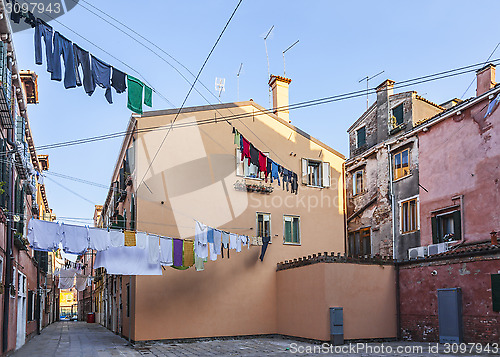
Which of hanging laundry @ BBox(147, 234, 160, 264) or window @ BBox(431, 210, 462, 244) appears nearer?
hanging laundry @ BBox(147, 234, 160, 264)

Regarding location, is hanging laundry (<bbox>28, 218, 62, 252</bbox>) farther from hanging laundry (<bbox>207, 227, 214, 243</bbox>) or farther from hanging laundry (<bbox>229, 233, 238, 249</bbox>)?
hanging laundry (<bbox>229, 233, 238, 249</bbox>)

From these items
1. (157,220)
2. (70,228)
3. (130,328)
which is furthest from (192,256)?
(70,228)

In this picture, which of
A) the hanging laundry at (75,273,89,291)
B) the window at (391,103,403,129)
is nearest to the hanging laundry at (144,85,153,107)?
the window at (391,103,403,129)

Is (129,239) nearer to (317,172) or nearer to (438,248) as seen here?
(317,172)

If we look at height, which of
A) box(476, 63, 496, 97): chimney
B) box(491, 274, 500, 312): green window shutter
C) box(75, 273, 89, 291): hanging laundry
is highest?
box(476, 63, 496, 97): chimney

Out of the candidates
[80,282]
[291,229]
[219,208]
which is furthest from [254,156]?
[80,282]

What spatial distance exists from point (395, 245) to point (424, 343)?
20.9 ft

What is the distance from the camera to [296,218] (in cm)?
2048

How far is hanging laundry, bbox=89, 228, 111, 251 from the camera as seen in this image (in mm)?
13000

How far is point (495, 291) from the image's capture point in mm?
13320

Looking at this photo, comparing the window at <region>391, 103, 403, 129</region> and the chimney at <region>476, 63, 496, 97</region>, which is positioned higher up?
the chimney at <region>476, 63, 496, 97</region>

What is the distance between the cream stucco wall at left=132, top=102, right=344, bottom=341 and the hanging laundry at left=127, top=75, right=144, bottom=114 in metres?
7.89

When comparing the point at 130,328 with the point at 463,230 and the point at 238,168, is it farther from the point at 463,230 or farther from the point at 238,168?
the point at 463,230

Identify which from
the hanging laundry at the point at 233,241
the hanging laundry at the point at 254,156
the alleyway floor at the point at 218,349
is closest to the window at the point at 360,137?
the hanging laundry at the point at 254,156
